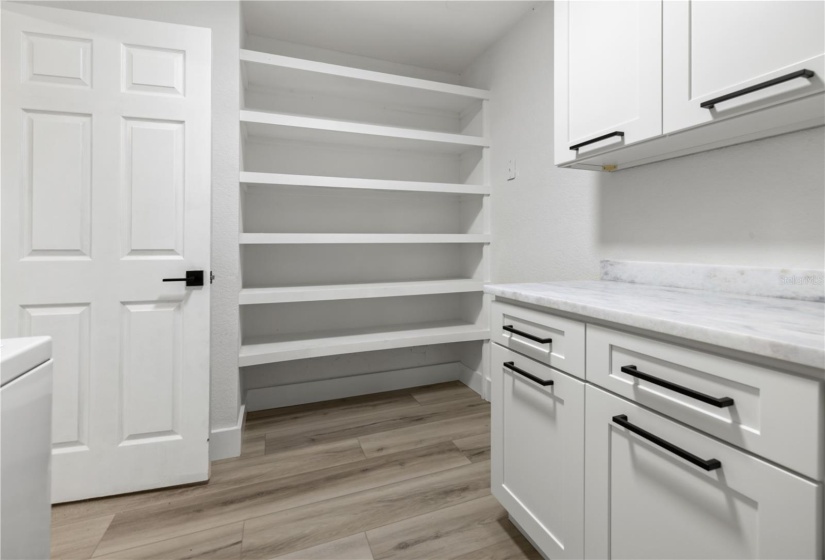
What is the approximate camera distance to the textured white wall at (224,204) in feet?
6.39

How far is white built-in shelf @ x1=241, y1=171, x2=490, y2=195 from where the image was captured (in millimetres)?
2139

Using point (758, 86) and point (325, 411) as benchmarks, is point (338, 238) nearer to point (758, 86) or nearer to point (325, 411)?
point (325, 411)

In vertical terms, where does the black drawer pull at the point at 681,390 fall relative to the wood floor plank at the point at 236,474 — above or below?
above

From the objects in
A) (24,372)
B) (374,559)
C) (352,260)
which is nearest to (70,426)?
(24,372)

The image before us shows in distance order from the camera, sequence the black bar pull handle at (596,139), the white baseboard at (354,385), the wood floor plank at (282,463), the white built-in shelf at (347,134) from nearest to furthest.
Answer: the black bar pull handle at (596,139) < the wood floor plank at (282,463) < the white built-in shelf at (347,134) < the white baseboard at (354,385)

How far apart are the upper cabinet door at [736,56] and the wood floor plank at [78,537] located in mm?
2416

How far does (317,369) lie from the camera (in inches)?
109

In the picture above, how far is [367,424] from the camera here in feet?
7.77

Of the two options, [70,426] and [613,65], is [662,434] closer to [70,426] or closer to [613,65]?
[613,65]

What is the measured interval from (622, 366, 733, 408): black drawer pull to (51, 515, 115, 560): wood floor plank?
1.88m

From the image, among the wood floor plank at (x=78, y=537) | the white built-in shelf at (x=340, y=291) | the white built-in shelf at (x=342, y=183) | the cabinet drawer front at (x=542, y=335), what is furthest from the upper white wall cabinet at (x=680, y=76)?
the wood floor plank at (x=78, y=537)

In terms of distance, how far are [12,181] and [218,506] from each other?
1.59m

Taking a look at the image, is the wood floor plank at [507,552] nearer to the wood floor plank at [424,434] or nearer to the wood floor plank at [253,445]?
the wood floor plank at [424,434]

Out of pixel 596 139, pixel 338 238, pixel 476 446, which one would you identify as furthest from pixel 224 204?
pixel 476 446
